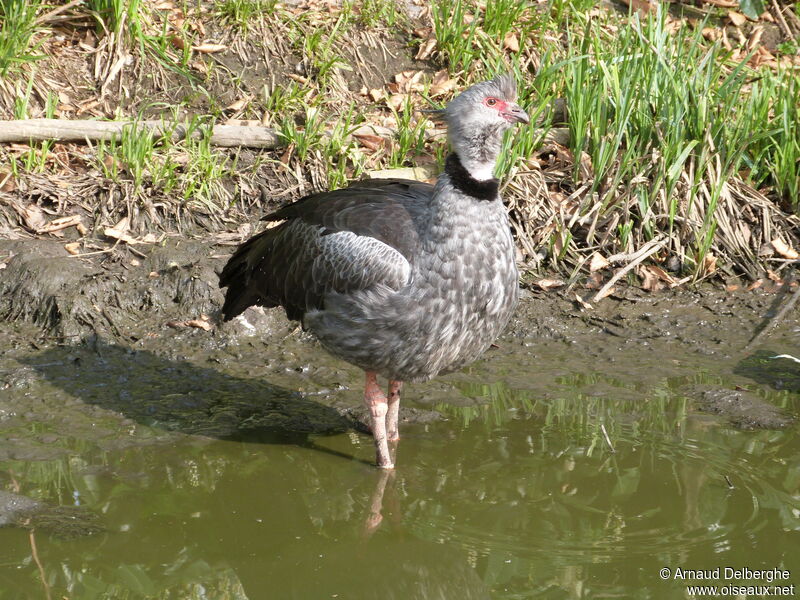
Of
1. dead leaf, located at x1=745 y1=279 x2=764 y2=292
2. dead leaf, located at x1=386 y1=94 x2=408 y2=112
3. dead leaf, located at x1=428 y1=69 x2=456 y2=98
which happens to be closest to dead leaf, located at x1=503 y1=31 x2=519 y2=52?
dead leaf, located at x1=428 y1=69 x2=456 y2=98

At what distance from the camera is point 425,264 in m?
4.39

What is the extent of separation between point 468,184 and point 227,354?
2.03 meters

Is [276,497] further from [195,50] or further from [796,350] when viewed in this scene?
[195,50]

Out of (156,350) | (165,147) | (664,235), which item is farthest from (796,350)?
(165,147)

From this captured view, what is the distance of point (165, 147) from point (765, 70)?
4085 mm

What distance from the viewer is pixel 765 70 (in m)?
7.05

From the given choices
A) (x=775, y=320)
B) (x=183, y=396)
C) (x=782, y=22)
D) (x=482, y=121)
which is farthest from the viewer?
(x=782, y=22)

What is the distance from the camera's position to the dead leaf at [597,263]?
641 cm

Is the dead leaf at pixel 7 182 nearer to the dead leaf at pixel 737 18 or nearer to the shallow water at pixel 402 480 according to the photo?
the shallow water at pixel 402 480

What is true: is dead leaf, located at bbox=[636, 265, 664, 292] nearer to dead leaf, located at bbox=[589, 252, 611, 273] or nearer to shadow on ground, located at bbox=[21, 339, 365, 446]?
dead leaf, located at bbox=[589, 252, 611, 273]

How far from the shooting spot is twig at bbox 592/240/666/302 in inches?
247

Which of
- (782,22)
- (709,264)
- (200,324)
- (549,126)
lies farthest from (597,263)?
(782,22)

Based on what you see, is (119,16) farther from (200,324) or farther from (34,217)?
(200,324)

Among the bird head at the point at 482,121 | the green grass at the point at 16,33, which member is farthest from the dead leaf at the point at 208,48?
the bird head at the point at 482,121
